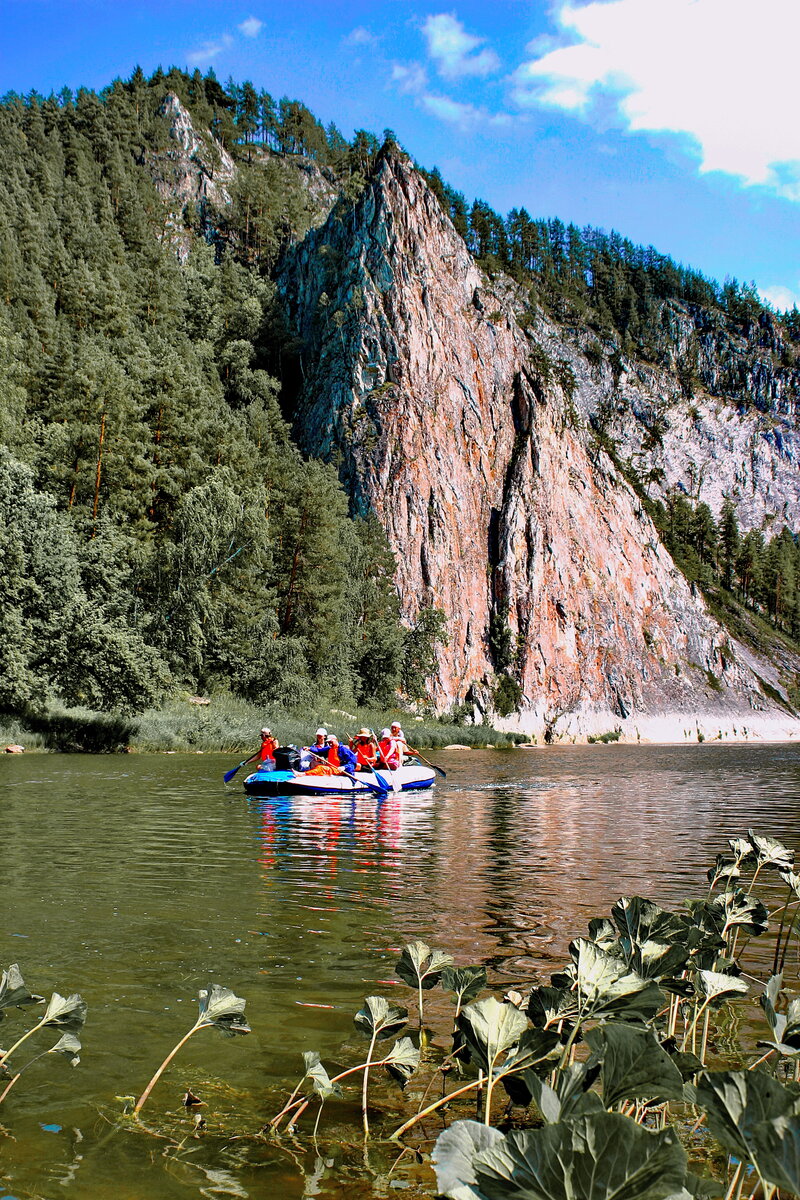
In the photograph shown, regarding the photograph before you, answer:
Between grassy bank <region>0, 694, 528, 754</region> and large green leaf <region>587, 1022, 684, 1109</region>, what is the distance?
2944 centimetres

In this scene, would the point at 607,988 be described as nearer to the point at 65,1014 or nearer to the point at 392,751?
the point at 65,1014

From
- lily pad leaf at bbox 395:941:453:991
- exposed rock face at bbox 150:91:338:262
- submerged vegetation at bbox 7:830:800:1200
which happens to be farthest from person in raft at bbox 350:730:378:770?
exposed rock face at bbox 150:91:338:262

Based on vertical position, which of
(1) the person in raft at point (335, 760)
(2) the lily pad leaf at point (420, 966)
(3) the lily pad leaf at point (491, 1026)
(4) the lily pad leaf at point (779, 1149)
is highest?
(4) the lily pad leaf at point (779, 1149)

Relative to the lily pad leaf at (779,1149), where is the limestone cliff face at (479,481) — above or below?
above

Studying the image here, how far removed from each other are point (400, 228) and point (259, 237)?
2588 centimetres

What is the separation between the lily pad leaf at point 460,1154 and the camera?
5.47 ft

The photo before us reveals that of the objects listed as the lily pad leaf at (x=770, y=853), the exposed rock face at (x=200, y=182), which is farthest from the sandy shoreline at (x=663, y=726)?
the lily pad leaf at (x=770, y=853)

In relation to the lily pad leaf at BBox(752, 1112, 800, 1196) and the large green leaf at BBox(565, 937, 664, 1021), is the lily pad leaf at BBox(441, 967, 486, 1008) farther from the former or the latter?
the lily pad leaf at BBox(752, 1112, 800, 1196)

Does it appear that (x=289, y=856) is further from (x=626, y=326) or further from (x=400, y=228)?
(x=626, y=326)

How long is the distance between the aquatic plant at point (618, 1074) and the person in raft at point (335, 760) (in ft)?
52.9

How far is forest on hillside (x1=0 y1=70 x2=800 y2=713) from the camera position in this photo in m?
31.2

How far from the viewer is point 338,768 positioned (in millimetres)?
22016

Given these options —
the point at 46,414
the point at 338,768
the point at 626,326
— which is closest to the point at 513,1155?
the point at 338,768

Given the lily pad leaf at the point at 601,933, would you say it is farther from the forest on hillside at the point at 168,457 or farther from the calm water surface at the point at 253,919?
the forest on hillside at the point at 168,457
